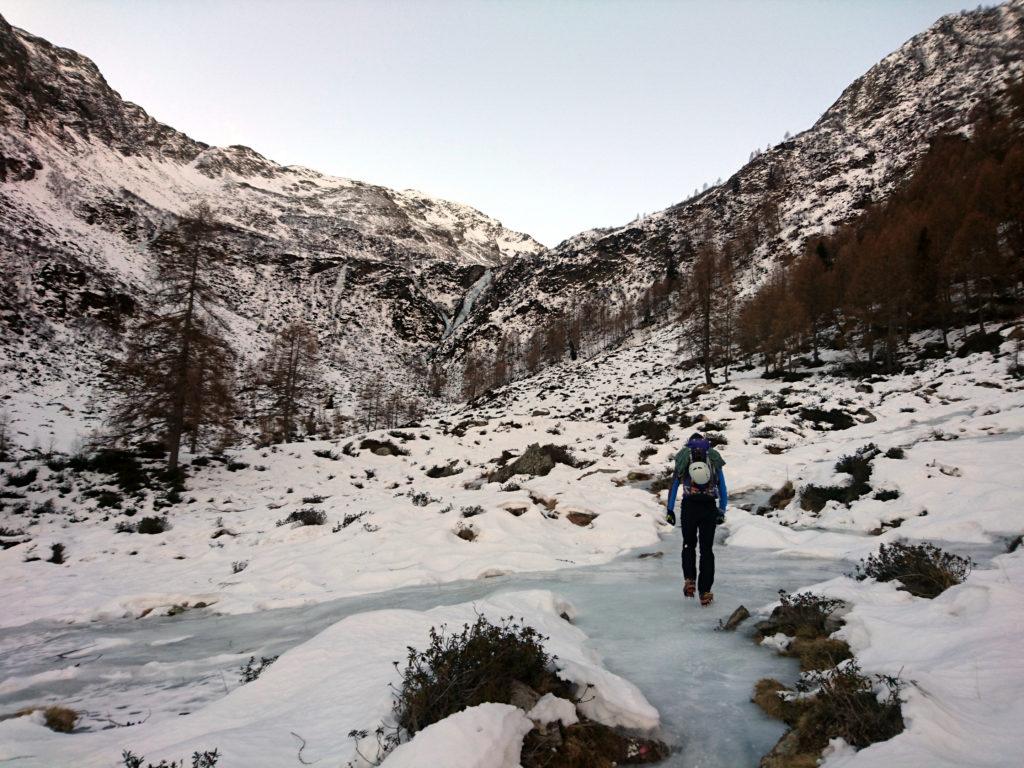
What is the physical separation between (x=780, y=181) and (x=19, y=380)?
381 feet

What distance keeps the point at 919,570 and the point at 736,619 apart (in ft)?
6.61

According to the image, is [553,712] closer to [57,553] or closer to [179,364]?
[57,553]

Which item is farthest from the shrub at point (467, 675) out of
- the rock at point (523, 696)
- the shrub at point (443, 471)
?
the shrub at point (443, 471)

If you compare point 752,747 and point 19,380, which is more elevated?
point 19,380

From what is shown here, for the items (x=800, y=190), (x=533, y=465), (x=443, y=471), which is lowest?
(x=443, y=471)

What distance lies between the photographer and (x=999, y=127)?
52.0 metres

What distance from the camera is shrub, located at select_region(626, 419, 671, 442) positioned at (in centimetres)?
2225

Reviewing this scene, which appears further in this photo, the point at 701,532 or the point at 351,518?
the point at 351,518

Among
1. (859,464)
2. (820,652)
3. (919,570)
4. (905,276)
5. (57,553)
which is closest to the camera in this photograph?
(820,652)

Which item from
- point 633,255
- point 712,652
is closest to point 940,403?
point 712,652

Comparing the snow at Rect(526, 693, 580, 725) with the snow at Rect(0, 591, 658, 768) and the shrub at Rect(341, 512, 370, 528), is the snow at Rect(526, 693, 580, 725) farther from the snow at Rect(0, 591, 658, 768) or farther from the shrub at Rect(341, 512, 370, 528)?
the shrub at Rect(341, 512, 370, 528)

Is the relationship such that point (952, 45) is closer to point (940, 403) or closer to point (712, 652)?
point (940, 403)

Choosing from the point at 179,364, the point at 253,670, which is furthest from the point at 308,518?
the point at 179,364

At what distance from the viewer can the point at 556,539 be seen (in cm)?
A: 1031
